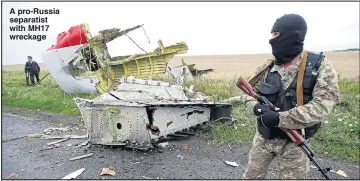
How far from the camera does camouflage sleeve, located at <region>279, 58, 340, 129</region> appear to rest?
96.7 inches

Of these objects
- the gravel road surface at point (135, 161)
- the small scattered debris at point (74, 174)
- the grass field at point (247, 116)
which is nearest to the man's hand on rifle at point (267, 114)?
the gravel road surface at point (135, 161)

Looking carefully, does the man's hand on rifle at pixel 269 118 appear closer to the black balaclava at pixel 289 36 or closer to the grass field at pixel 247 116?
the black balaclava at pixel 289 36

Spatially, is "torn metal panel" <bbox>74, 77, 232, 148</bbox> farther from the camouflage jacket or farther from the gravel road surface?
the camouflage jacket

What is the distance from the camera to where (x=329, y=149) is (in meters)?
5.58

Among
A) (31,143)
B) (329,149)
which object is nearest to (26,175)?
(31,143)

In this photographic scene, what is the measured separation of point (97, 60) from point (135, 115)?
518 centimetres

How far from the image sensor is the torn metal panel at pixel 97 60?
9.62 metres

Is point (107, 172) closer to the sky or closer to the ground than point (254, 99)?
closer to the ground

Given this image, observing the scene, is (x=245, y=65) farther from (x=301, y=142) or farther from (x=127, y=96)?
(x=301, y=142)

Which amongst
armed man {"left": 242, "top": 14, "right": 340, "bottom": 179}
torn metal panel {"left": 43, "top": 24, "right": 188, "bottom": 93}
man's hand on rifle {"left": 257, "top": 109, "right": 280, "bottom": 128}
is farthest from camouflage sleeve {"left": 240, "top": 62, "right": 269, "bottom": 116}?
torn metal panel {"left": 43, "top": 24, "right": 188, "bottom": 93}

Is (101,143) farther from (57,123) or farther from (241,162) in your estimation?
(57,123)

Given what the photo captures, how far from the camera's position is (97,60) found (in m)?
9.88

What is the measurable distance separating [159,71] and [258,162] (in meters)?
7.15

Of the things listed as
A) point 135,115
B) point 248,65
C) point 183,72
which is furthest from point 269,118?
point 248,65
